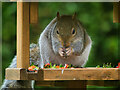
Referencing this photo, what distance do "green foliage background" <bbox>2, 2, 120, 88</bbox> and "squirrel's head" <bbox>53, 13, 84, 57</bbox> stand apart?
712 mm

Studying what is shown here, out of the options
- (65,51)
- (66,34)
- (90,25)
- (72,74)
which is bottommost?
(72,74)

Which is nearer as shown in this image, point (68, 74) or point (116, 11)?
point (68, 74)

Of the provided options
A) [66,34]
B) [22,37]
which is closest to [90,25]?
[66,34]

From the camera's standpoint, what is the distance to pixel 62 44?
6.22ft

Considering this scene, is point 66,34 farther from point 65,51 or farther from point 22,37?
point 22,37

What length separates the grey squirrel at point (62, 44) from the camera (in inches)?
74.7

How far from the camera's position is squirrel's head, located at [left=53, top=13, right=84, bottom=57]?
1879mm

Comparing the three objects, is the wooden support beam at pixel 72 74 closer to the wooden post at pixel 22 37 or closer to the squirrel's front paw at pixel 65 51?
the wooden post at pixel 22 37

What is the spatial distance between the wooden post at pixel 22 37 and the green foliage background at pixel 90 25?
1068 millimetres

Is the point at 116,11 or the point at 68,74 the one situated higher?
the point at 116,11

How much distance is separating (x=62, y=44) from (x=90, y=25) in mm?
986

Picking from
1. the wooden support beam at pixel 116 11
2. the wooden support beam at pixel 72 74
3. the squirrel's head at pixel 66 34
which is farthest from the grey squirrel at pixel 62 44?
the wooden support beam at pixel 72 74

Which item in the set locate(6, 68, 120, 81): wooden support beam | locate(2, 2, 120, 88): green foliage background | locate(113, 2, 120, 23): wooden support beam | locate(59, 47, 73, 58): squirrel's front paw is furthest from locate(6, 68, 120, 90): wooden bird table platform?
locate(2, 2, 120, 88): green foliage background

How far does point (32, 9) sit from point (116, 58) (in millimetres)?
1379
